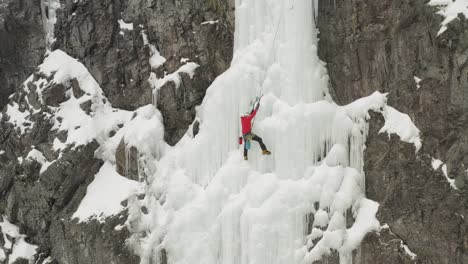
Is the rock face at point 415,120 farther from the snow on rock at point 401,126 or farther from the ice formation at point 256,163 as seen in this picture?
the ice formation at point 256,163

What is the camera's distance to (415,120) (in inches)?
385

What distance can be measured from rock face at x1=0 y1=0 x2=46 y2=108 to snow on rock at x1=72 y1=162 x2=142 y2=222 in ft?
14.6

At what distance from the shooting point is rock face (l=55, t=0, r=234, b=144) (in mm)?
12406

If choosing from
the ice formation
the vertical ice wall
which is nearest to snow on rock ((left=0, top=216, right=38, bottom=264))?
the ice formation

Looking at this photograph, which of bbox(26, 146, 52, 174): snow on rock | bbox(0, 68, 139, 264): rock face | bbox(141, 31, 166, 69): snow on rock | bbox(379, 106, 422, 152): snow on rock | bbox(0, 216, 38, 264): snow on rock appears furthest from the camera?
bbox(141, 31, 166, 69): snow on rock

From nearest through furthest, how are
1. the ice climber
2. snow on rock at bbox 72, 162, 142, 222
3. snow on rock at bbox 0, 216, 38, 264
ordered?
the ice climber, snow on rock at bbox 72, 162, 142, 222, snow on rock at bbox 0, 216, 38, 264

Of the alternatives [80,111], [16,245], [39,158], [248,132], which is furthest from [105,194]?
[248,132]

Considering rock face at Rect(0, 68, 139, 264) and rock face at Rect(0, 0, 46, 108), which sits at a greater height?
rock face at Rect(0, 0, 46, 108)

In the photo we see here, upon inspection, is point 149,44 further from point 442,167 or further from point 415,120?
point 442,167

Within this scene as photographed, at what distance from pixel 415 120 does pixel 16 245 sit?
31.8ft

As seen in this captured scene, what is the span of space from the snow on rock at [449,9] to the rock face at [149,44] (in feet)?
15.7

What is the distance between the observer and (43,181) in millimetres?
12516

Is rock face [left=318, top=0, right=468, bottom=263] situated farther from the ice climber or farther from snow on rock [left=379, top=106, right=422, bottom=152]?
the ice climber

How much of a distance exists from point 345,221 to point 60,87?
8038 millimetres
